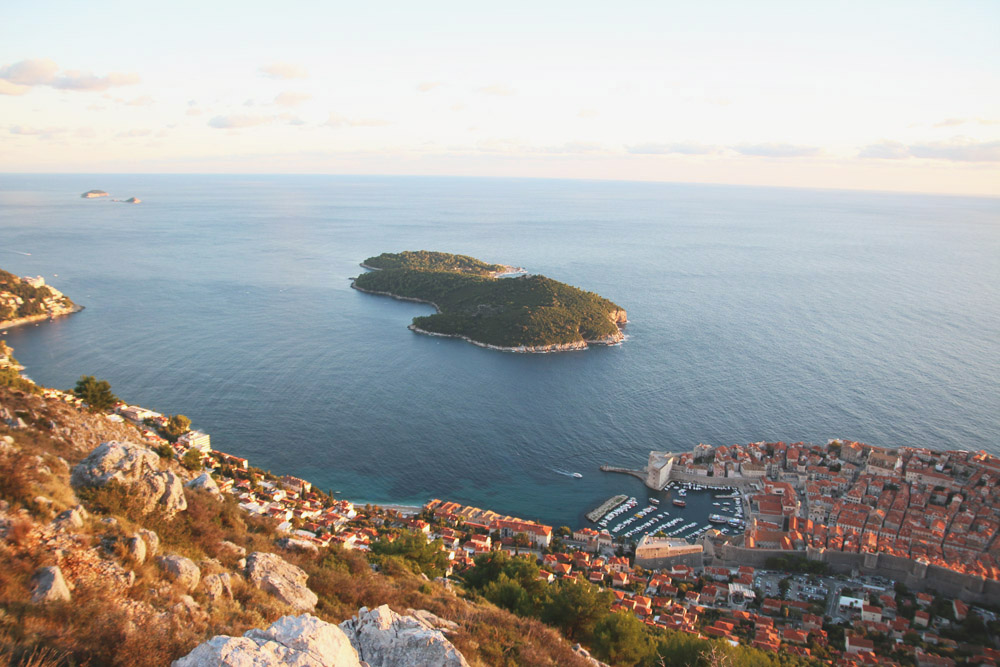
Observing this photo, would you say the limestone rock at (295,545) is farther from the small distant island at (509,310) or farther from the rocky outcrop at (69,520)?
the small distant island at (509,310)

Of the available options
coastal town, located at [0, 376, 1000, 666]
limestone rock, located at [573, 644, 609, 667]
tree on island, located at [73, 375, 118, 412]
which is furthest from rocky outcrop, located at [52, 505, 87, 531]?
tree on island, located at [73, 375, 118, 412]

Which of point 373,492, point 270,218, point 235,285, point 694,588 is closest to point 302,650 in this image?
point 694,588

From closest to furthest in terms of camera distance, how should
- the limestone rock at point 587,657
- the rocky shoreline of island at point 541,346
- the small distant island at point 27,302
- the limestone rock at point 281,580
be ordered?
the limestone rock at point 281,580 < the limestone rock at point 587,657 < the small distant island at point 27,302 < the rocky shoreline of island at point 541,346

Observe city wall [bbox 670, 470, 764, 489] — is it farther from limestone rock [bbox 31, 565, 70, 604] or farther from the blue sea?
limestone rock [bbox 31, 565, 70, 604]

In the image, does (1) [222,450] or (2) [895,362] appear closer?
(1) [222,450]

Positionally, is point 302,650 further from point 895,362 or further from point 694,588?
point 895,362

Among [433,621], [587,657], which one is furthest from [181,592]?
[587,657]

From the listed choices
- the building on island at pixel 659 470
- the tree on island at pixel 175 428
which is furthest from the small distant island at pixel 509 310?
the tree on island at pixel 175 428
